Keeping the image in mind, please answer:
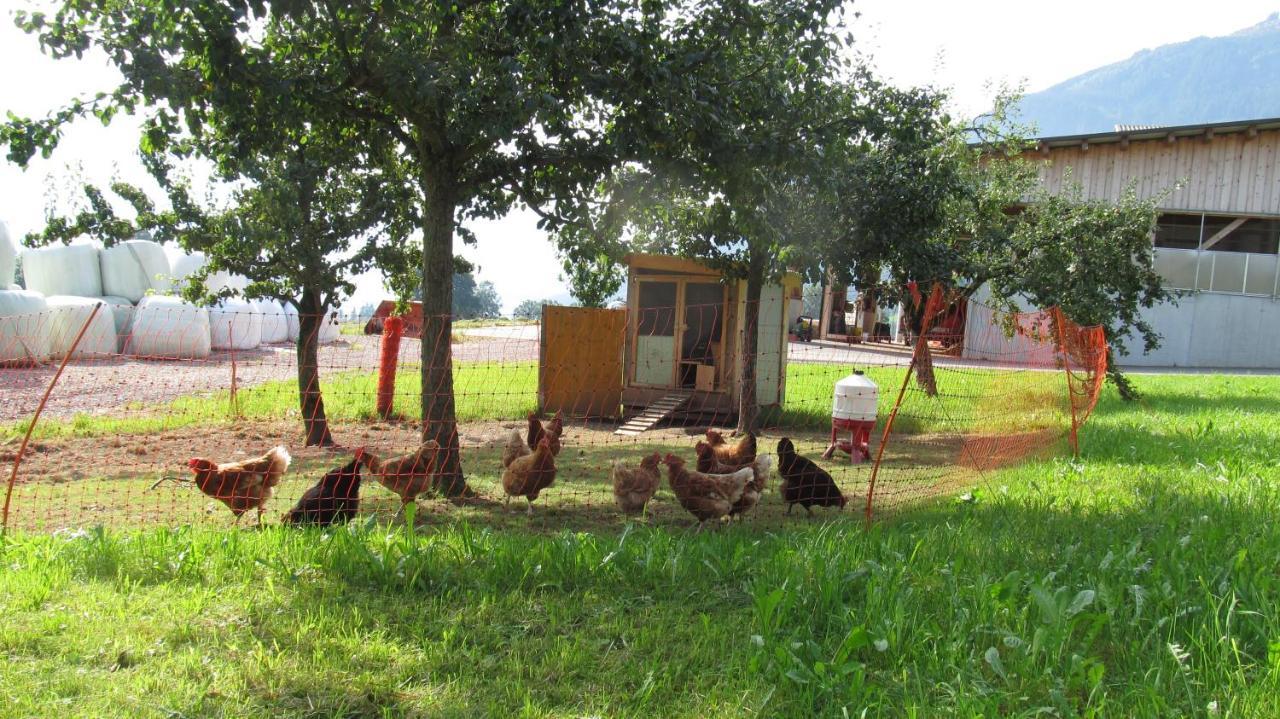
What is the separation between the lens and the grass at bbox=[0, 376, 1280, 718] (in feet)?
10.2

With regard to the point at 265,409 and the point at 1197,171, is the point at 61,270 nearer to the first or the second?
the point at 265,409

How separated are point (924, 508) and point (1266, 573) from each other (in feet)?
8.20

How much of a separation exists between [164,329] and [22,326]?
4.70m

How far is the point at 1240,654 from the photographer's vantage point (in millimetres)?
3209

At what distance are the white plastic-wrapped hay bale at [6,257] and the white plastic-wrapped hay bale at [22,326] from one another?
0.39 metres

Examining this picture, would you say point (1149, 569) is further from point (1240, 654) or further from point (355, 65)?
point (355, 65)

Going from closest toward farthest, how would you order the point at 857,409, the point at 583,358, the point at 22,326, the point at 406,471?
the point at 406,471 < the point at 857,409 < the point at 583,358 < the point at 22,326

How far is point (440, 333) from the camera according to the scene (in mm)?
7367

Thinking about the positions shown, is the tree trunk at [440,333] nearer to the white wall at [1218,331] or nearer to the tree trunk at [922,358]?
the tree trunk at [922,358]

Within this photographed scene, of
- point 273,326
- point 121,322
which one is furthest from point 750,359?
point 273,326

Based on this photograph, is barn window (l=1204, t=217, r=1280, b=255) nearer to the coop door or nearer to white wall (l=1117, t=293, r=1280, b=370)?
white wall (l=1117, t=293, r=1280, b=370)

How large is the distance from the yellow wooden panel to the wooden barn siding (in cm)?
1755

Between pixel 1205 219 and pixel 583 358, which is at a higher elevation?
pixel 1205 219

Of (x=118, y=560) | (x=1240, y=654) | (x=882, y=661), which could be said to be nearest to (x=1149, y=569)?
(x=1240, y=654)
